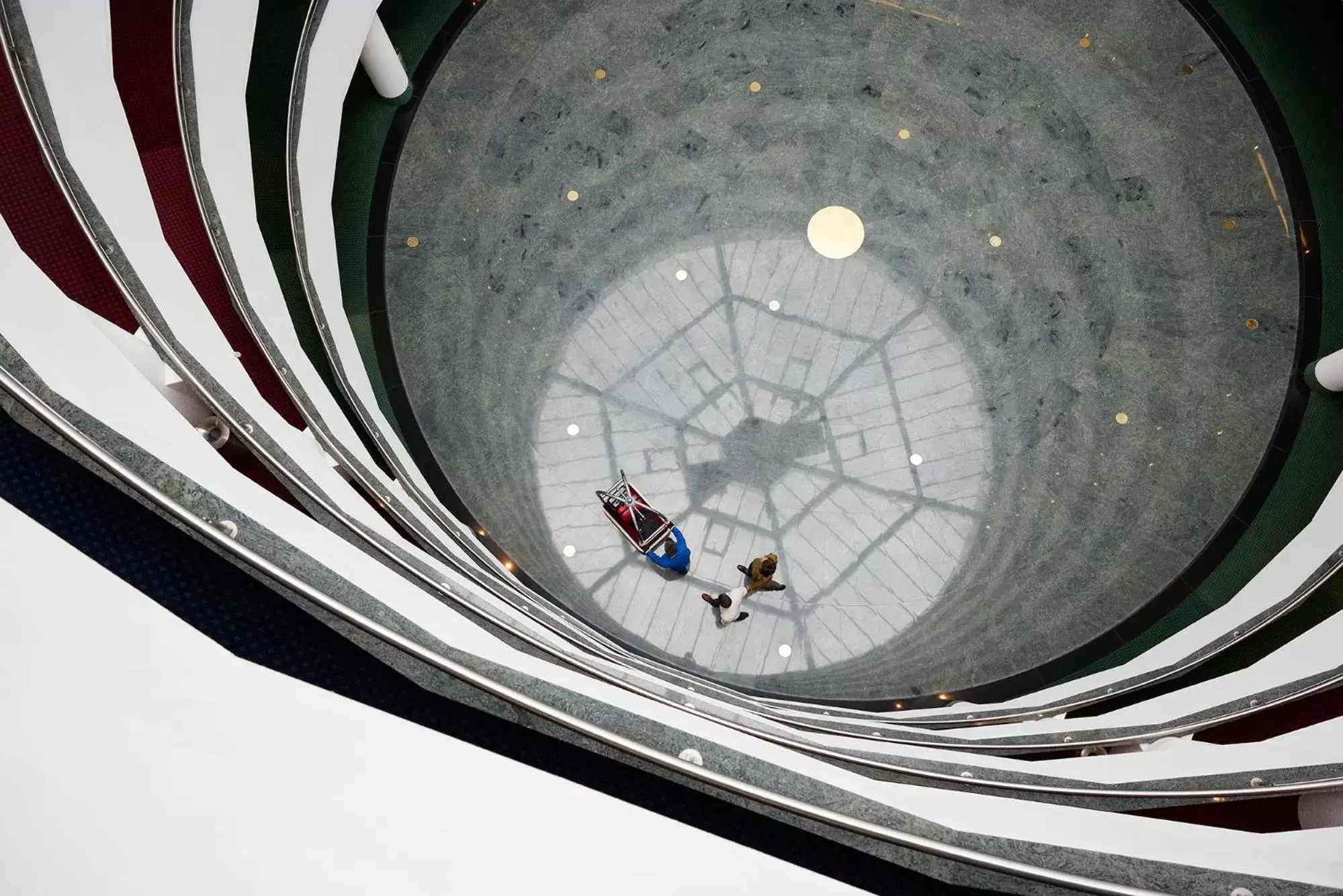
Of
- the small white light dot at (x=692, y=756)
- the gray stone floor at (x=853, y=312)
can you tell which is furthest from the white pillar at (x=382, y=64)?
the small white light dot at (x=692, y=756)

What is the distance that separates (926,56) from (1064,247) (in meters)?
2.64

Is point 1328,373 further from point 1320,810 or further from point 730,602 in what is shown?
point 730,602

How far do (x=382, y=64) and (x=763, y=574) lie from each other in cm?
624

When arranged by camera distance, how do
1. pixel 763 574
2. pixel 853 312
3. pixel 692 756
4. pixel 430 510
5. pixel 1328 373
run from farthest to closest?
1. pixel 853 312
2. pixel 1328 373
3. pixel 763 574
4. pixel 430 510
5. pixel 692 756

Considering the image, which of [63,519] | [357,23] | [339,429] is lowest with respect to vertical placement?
[63,519]

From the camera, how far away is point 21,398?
112 inches

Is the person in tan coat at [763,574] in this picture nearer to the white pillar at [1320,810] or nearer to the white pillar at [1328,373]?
the white pillar at [1320,810]

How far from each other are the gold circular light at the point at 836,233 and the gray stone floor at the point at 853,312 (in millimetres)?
117

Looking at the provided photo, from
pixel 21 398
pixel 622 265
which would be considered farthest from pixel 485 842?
pixel 622 265

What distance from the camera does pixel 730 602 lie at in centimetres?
809

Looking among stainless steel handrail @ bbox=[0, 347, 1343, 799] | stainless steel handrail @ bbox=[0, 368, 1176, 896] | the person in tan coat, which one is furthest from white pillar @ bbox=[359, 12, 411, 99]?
stainless steel handrail @ bbox=[0, 347, 1343, 799]

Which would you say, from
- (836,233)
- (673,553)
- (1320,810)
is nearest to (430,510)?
(673,553)

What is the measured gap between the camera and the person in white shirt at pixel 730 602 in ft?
26.7

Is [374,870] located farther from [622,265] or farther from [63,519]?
[622,265]
